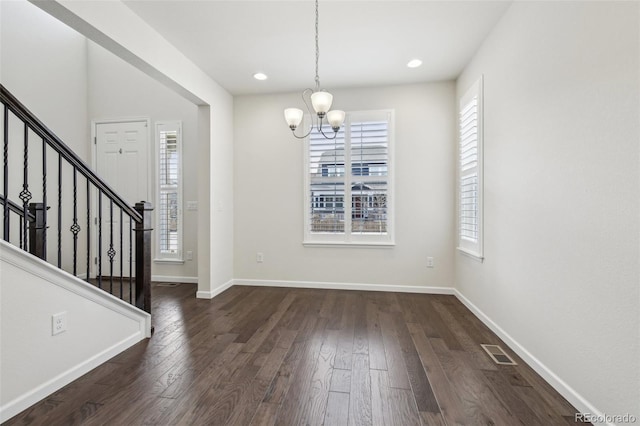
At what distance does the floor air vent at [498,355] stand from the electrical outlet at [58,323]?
2995 millimetres

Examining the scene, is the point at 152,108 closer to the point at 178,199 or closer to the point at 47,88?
the point at 47,88

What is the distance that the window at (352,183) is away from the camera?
4059mm

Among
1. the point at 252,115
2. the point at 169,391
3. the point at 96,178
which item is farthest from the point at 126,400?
the point at 252,115

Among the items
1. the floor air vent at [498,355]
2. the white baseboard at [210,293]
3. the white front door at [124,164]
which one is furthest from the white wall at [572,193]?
the white front door at [124,164]

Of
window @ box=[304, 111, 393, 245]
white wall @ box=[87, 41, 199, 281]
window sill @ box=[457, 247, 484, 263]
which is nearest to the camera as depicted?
window sill @ box=[457, 247, 484, 263]

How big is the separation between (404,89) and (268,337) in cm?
346

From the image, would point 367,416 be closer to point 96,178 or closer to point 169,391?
point 169,391

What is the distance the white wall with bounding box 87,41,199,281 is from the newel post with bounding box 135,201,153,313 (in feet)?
5.97

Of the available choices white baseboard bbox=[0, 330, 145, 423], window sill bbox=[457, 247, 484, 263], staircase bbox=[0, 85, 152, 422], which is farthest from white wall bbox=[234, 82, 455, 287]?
white baseboard bbox=[0, 330, 145, 423]

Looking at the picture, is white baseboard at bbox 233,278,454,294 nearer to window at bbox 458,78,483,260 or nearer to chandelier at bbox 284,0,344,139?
window at bbox 458,78,483,260

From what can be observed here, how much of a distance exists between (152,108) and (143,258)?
294 cm

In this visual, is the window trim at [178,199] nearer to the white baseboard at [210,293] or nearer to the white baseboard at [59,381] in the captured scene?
the white baseboard at [210,293]

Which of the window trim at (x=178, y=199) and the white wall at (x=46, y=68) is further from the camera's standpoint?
the window trim at (x=178, y=199)

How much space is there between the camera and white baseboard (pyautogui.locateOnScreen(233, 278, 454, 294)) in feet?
13.1
